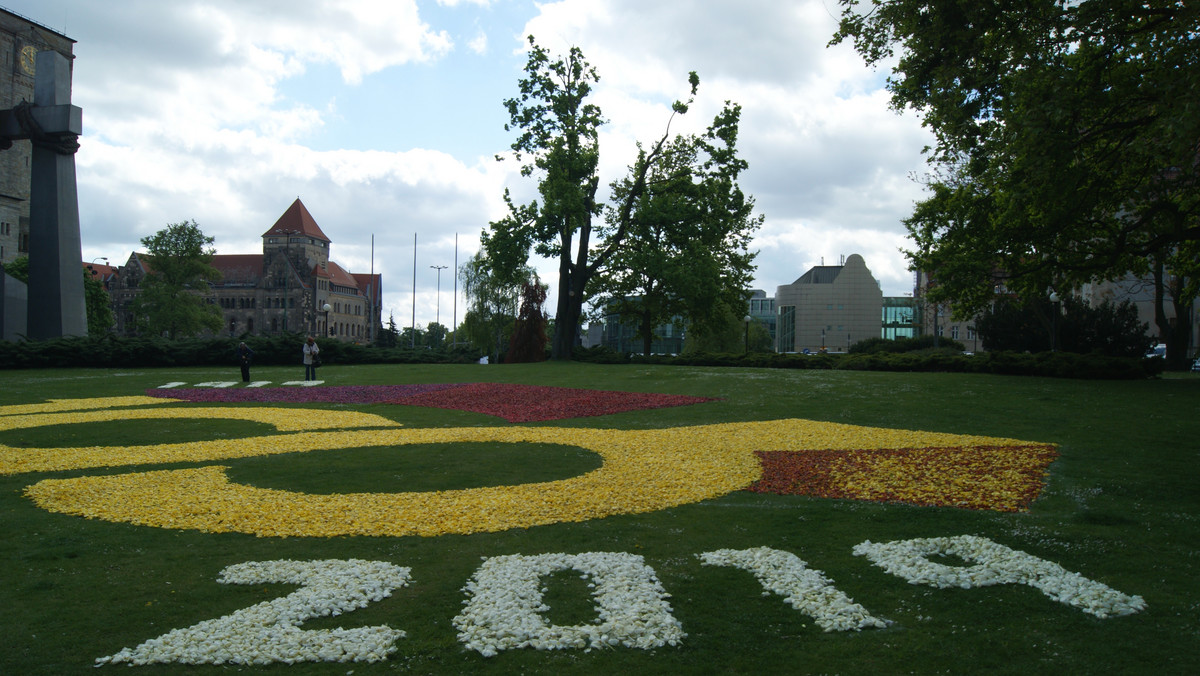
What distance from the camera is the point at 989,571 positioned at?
6348 mm


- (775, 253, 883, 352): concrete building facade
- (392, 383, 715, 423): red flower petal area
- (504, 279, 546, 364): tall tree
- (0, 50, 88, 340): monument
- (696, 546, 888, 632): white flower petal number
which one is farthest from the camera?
(775, 253, 883, 352): concrete building facade

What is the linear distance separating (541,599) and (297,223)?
494 feet

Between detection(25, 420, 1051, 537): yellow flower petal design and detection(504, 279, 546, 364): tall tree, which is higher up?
detection(504, 279, 546, 364): tall tree

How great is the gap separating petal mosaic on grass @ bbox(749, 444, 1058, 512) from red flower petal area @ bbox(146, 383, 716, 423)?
8000mm

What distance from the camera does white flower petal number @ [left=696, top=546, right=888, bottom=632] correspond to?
17.5 ft

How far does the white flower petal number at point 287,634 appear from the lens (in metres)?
4.70

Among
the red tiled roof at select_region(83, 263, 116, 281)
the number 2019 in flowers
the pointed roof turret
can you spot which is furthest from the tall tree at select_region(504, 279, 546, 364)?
the red tiled roof at select_region(83, 263, 116, 281)

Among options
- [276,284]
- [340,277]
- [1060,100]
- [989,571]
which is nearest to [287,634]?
[989,571]

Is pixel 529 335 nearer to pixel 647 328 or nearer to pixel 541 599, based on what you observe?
pixel 647 328

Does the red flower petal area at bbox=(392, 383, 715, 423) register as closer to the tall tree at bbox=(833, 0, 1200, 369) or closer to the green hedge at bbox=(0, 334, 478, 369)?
the tall tree at bbox=(833, 0, 1200, 369)

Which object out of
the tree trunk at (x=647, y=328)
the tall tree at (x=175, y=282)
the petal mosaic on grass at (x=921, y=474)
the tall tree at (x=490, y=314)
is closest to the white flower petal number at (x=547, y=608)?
the petal mosaic on grass at (x=921, y=474)

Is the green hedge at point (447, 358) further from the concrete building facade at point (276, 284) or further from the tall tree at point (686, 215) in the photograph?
the concrete building facade at point (276, 284)

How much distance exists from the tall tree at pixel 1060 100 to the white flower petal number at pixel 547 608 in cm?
913

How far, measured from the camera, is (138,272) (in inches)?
5379
